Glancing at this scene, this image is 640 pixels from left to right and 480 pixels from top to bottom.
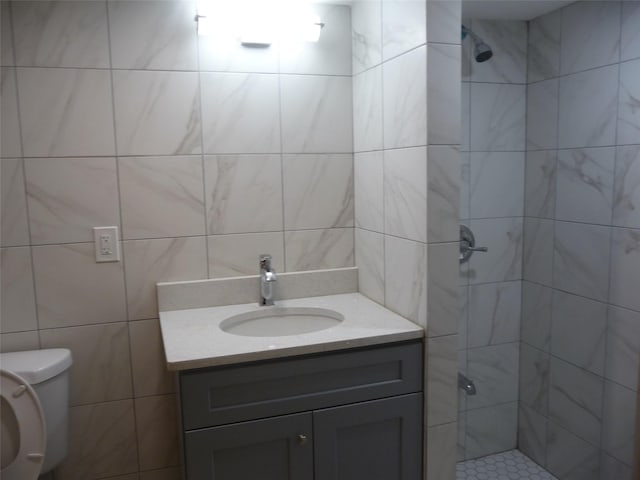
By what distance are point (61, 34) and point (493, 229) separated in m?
1.94

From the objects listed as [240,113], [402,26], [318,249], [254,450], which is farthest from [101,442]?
[402,26]

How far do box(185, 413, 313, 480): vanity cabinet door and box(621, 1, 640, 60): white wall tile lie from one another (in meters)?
1.73

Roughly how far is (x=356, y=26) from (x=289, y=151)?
0.56 meters

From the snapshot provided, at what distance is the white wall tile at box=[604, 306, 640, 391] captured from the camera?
2.00 m

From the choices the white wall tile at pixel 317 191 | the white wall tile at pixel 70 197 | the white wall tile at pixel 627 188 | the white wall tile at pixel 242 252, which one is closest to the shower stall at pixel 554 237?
the white wall tile at pixel 627 188

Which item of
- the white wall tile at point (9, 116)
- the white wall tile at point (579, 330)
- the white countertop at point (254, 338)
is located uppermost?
the white wall tile at point (9, 116)

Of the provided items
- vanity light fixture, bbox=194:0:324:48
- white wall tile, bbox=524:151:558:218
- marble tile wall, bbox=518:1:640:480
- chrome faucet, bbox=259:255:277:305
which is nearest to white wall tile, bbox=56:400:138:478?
chrome faucet, bbox=259:255:277:305

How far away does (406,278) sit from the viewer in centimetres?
181

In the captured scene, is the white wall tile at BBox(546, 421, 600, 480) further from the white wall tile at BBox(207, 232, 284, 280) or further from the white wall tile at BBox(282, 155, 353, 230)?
the white wall tile at BBox(207, 232, 284, 280)

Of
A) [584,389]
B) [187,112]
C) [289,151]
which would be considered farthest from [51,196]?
[584,389]

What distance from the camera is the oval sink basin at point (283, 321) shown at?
200 centimetres

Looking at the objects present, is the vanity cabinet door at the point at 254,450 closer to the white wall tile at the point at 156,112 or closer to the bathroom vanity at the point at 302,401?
the bathroom vanity at the point at 302,401

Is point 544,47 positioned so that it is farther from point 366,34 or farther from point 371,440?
point 371,440

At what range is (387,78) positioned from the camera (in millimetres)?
1845
